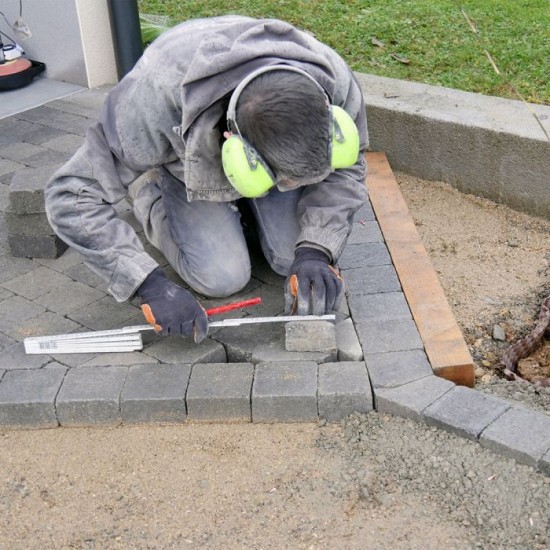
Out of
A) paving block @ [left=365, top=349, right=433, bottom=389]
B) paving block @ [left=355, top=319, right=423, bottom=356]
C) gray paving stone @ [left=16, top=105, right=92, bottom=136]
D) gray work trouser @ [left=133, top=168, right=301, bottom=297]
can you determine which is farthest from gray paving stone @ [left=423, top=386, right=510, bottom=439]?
gray paving stone @ [left=16, top=105, right=92, bottom=136]

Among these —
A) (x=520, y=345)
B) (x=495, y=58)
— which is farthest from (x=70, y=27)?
(x=520, y=345)

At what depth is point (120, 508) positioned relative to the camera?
112 inches

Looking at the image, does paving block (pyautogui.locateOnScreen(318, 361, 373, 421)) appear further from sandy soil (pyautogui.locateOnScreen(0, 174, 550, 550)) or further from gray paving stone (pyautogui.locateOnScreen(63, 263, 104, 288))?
gray paving stone (pyautogui.locateOnScreen(63, 263, 104, 288))

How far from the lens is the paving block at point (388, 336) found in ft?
11.1

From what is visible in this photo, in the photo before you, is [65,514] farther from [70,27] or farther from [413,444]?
[70,27]

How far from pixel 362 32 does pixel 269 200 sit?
9.82 ft

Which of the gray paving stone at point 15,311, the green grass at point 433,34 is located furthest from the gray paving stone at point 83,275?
the green grass at point 433,34

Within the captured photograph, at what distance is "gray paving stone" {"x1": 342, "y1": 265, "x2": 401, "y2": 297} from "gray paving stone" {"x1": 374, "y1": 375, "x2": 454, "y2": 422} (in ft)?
2.18

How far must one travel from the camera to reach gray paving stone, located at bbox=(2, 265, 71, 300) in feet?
12.9

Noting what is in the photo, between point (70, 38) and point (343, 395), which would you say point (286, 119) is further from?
point (70, 38)

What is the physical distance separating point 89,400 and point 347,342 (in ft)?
3.39

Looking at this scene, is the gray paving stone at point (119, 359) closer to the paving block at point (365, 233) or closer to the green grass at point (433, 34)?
the paving block at point (365, 233)

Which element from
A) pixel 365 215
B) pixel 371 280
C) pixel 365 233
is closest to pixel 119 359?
pixel 371 280

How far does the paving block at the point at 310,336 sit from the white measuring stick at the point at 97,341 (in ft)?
0.27
